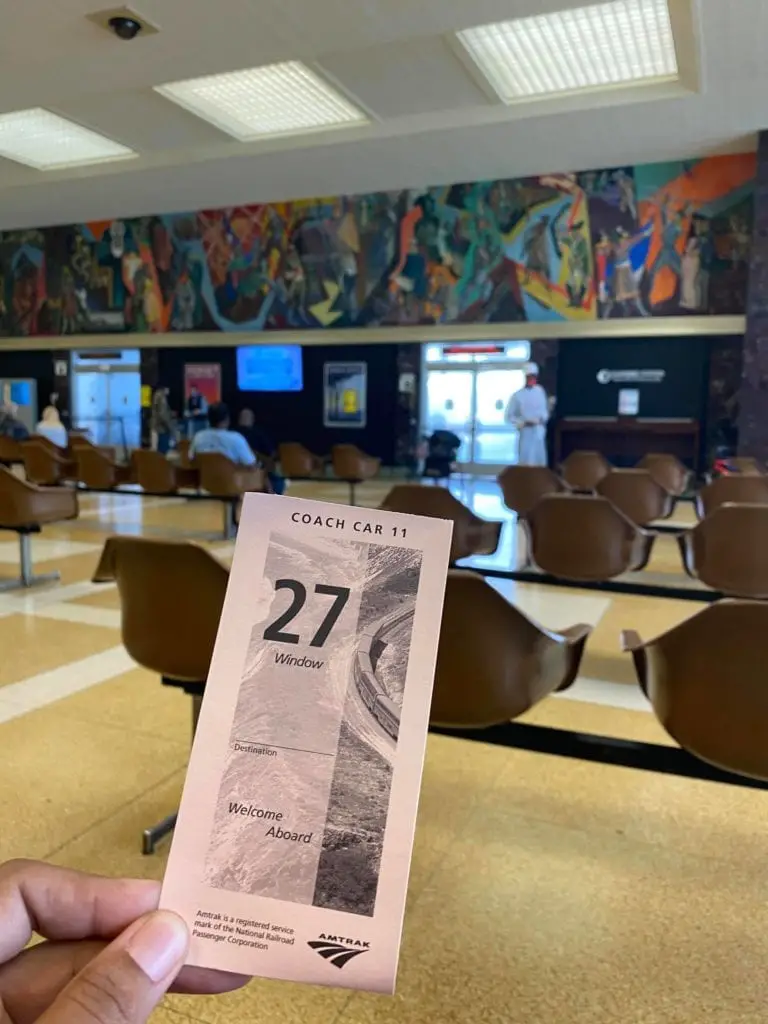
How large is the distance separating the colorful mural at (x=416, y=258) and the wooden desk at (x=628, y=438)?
175cm

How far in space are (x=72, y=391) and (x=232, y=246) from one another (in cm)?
541

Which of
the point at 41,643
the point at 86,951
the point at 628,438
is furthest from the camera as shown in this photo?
the point at 628,438

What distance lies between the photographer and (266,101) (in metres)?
9.35

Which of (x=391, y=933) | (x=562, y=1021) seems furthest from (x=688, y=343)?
(x=391, y=933)

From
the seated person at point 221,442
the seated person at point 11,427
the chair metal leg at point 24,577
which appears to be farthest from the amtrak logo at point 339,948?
the seated person at point 11,427

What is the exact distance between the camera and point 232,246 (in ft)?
48.3

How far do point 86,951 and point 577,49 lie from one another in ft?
30.1

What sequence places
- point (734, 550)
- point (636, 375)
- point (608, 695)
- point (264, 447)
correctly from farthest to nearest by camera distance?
point (636, 375) → point (264, 447) → point (734, 550) → point (608, 695)

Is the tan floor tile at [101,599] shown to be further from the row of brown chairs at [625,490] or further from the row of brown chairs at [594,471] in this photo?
the row of brown chairs at [594,471]

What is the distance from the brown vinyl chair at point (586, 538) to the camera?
12.8 ft


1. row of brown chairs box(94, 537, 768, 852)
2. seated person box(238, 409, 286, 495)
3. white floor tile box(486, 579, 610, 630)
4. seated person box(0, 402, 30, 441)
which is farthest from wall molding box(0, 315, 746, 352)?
row of brown chairs box(94, 537, 768, 852)

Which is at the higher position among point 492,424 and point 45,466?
point 492,424

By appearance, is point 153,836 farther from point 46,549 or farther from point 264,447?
point 264,447

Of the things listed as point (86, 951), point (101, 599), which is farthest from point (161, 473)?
point (86, 951)
